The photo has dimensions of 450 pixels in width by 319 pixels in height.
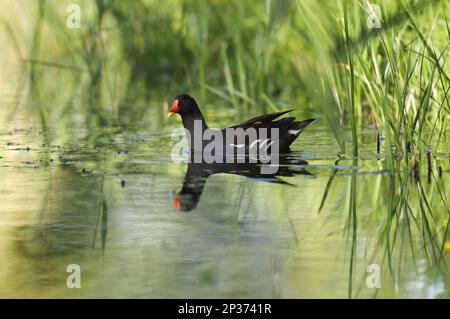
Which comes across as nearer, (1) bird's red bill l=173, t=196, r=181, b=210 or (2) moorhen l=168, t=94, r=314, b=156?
(1) bird's red bill l=173, t=196, r=181, b=210

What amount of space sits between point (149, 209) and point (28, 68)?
10218 millimetres

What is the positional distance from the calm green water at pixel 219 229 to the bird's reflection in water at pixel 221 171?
62 millimetres

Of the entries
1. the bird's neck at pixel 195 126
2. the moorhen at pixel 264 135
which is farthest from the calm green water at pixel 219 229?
the bird's neck at pixel 195 126

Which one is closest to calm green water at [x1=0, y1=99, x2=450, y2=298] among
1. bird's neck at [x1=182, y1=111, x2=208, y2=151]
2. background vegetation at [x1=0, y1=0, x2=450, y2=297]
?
background vegetation at [x1=0, y1=0, x2=450, y2=297]

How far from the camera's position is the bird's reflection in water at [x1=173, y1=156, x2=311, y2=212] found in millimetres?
6211

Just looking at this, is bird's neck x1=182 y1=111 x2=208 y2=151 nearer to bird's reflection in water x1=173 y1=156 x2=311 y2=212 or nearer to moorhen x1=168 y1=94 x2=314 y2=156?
moorhen x1=168 y1=94 x2=314 y2=156

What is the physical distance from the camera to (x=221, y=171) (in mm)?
7316

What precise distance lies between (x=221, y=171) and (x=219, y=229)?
2.03 metres

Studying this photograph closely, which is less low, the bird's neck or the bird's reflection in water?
the bird's neck

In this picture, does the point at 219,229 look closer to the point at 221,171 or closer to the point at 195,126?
the point at 221,171

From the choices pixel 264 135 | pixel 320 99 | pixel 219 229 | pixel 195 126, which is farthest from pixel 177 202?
pixel 195 126

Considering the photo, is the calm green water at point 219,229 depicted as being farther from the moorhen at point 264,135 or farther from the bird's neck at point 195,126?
the bird's neck at point 195,126

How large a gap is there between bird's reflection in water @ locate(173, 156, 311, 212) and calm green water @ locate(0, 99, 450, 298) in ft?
0.20
